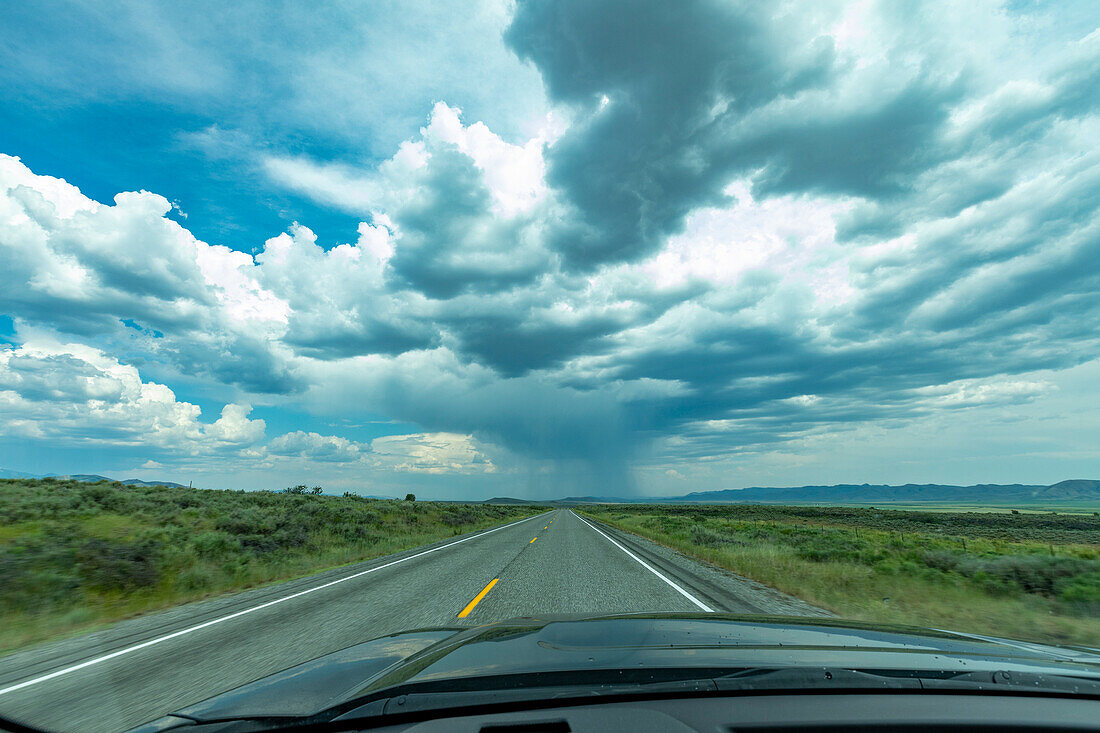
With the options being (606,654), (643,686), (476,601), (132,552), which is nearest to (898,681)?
(643,686)

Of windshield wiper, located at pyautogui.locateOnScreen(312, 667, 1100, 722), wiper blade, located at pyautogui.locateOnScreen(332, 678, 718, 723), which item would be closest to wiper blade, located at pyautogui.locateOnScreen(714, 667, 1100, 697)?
windshield wiper, located at pyautogui.locateOnScreen(312, 667, 1100, 722)

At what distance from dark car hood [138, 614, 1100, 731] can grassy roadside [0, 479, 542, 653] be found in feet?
23.2

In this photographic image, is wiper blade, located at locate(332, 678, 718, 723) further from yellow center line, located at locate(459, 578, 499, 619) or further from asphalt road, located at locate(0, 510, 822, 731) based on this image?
yellow center line, located at locate(459, 578, 499, 619)

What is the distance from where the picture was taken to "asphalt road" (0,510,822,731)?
15.0 ft

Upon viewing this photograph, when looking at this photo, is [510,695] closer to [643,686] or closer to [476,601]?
[643,686]

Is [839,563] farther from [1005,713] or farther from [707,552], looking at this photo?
[1005,713]

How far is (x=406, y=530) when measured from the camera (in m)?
27.8

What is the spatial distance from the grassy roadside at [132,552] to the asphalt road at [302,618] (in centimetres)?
128

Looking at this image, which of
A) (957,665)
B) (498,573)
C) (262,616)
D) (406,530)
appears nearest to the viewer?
(957,665)

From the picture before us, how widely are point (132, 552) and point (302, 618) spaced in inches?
264

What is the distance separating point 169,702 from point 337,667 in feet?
8.51

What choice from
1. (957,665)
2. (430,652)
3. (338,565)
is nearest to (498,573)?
(338,565)

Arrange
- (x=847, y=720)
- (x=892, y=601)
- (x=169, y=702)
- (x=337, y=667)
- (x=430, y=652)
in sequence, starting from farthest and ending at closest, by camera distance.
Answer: (x=892, y=601), (x=169, y=702), (x=430, y=652), (x=337, y=667), (x=847, y=720)

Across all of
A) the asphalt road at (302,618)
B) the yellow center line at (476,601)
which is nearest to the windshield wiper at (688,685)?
the asphalt road at (302,618)
